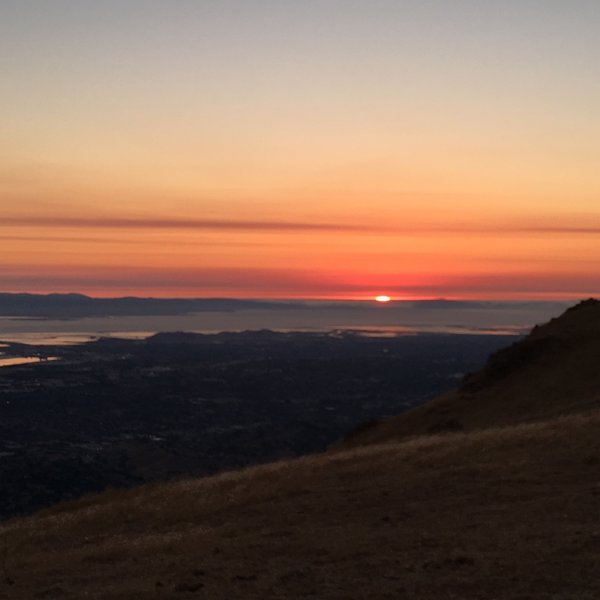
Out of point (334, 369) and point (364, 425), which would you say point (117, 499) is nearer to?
point (364, 425)

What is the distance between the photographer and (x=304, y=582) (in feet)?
48.6

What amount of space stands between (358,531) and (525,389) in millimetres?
27211

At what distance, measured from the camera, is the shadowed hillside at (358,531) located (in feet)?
47.6

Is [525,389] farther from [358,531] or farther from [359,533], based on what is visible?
[359,533]

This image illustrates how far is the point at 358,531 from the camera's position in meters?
18.4

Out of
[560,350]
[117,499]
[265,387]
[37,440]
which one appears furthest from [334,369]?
[117,499]

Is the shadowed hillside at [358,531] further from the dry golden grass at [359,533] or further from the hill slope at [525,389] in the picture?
the hill slope at [525,389]

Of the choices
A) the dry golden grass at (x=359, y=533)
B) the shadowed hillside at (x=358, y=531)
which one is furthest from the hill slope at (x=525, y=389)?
the dry golden grass at (x=359, y=533)

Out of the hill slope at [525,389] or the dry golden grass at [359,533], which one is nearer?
the dry golden grass at [359,533]

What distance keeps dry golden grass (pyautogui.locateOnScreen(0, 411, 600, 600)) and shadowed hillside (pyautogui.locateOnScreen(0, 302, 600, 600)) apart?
5 centimetres

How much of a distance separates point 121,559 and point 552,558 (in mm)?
8420

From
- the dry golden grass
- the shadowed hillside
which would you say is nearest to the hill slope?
the shadowed hillside

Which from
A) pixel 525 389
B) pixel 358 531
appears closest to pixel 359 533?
pixel 358 531

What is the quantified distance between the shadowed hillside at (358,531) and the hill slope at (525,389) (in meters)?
8.71
